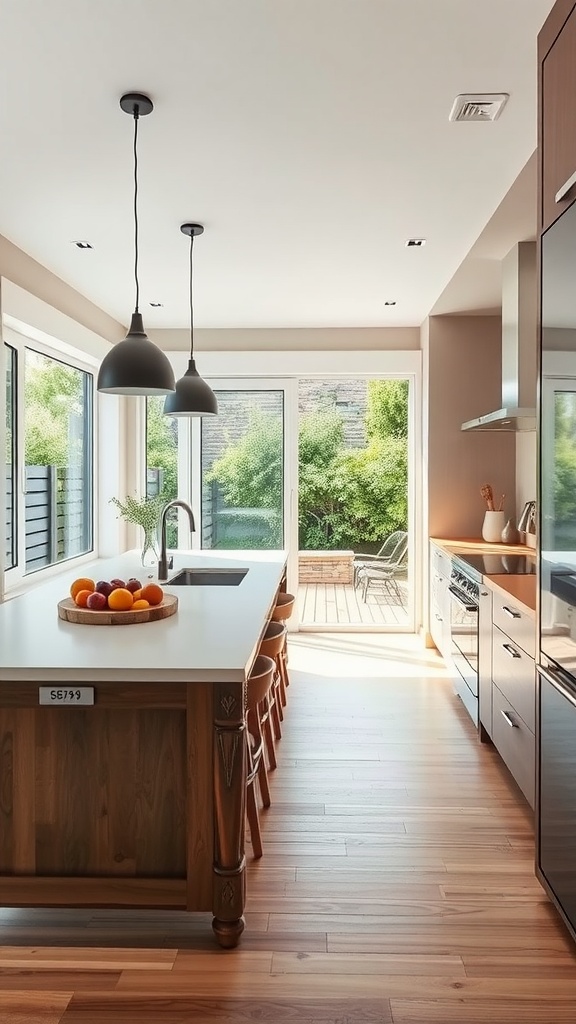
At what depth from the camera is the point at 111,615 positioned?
2604 millimetres

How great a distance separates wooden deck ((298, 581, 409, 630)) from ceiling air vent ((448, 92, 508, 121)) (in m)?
4.37

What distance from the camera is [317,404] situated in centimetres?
653

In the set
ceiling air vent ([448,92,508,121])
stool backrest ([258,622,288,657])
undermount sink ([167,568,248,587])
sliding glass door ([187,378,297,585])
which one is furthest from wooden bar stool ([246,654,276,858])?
sliding glass door ([187,378,297,585])

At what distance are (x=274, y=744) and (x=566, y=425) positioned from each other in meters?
2.36

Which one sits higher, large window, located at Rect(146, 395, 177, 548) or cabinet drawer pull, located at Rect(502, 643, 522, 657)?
large window, located at Rect(146, 395, 177, 548)

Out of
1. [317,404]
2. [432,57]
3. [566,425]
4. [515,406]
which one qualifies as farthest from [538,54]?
[317,404]

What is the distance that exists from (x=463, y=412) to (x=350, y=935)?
4.25 metres

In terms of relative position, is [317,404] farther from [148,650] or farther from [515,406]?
[148,650]

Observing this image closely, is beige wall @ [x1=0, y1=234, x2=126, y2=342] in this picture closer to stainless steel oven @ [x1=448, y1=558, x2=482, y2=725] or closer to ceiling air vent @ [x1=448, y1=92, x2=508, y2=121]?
ceiling air vent @ [x1=448, y1=92, x2=508, y2=121]

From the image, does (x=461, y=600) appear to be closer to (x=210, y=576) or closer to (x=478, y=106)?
(x=210, y=576)

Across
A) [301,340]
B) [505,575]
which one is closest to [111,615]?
[505,575]

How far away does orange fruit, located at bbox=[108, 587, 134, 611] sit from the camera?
8.72ft

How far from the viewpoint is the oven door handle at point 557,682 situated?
202 centimetres

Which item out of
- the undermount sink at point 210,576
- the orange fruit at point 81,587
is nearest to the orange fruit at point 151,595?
the orange fruit at point 81,587
